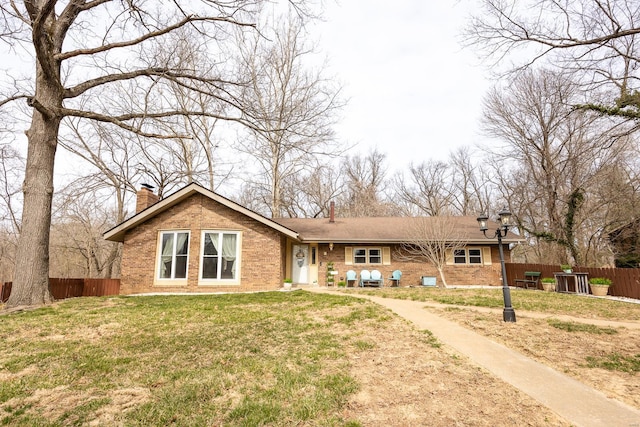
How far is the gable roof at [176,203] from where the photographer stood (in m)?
12.8

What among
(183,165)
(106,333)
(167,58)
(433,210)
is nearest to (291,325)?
(106,333)

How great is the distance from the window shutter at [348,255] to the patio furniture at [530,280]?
851cm

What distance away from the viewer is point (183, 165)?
2189cm

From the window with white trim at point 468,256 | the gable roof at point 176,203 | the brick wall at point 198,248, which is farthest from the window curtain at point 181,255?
the window with white trim at point 468,256

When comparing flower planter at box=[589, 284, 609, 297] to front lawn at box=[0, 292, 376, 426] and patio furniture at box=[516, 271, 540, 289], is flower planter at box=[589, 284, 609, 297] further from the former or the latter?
front lawn at box=[0, 292, 376, 426]

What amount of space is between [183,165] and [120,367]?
64.6ft

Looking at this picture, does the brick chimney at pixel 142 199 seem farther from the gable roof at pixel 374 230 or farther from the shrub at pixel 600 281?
the shrub at pixel 600 281

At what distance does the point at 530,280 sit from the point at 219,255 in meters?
14.7

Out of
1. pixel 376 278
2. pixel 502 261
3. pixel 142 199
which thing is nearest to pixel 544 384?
pixel 502 261

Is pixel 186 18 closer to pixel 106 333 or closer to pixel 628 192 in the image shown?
pixel 106 333

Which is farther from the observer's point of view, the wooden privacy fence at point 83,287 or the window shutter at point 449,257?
the window shutter at point 449,257

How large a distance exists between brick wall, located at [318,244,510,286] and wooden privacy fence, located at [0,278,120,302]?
9.54 m

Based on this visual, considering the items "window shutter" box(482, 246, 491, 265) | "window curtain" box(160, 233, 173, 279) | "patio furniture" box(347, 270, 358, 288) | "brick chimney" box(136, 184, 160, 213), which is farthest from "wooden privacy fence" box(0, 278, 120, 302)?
"window shutter" box(482, 246, 491, 265)

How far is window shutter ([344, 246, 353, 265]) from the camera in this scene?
16.0m
